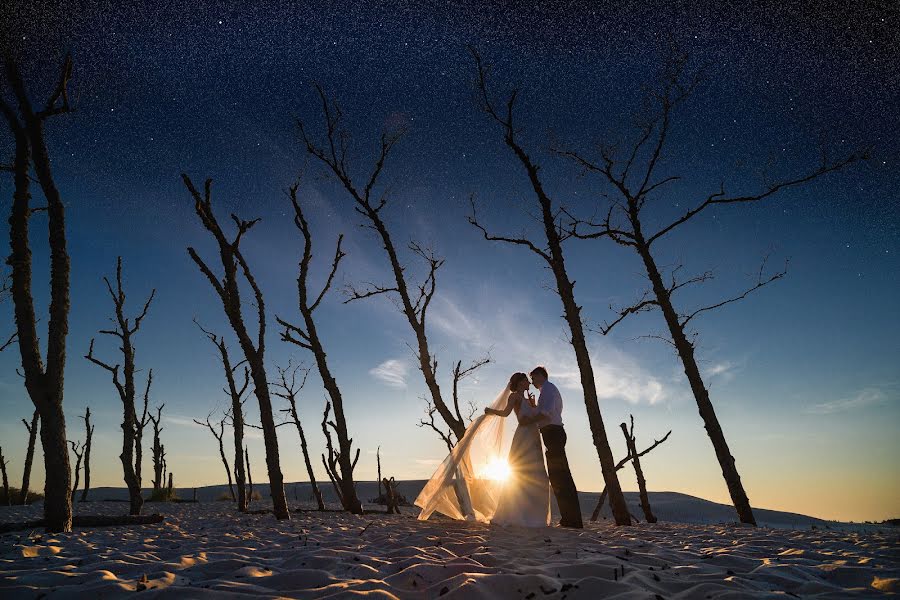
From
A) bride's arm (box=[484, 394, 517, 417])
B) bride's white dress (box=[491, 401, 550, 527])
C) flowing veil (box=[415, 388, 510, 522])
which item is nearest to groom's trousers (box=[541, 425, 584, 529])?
bride's white dress (box=[491, 401, 550, 527])

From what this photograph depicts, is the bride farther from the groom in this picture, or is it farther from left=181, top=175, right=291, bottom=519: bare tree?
left=181, top=175, right=291, bottom=519: bare tree

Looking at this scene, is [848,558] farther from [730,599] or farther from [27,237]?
[27,237]


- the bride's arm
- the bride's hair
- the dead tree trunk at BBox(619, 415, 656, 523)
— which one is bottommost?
the dead tree trunk at BBox(619, 415, 656, 523)

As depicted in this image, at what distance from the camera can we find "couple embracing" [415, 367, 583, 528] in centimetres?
680

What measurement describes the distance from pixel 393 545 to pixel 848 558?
4368mm

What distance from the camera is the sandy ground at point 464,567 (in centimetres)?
288

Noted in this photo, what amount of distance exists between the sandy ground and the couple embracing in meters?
1.26

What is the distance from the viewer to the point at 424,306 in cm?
1323

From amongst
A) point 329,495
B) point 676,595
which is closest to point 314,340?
point 676,595

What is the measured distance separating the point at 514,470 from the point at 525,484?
263mm

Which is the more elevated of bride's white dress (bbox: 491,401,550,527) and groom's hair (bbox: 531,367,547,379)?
groom's hair (bbox: 531,367,547,379)

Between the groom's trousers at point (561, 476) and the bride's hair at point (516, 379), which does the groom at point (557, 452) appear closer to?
the groom's trousers at point (561, 476)

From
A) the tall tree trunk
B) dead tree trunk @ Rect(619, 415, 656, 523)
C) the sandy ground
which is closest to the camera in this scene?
the sandy ground

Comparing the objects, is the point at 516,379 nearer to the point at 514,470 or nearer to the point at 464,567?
the point at 514,470
